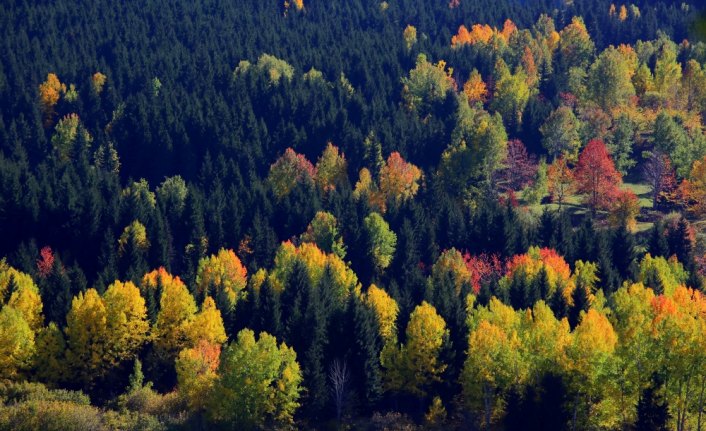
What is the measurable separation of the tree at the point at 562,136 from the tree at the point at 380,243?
44.7 metres

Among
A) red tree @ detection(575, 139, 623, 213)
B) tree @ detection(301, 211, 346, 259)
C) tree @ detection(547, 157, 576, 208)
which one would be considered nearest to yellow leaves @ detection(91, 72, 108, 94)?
tree @ detection(301, 211, 346, 259)

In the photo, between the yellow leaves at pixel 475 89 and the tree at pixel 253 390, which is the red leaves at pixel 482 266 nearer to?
the tree at pixel 253 390

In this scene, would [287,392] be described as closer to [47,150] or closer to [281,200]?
[281,200]

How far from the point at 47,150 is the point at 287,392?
109 m

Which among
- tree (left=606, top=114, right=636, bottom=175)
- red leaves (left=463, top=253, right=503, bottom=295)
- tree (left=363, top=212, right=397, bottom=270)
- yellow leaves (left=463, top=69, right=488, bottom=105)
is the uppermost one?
yellow leaves (left=463, top=69, right=488, bottom=105)

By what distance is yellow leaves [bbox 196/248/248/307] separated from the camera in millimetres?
105062

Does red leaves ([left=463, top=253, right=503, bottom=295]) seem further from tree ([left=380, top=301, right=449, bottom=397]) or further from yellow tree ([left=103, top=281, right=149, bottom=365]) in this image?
yellow tree ([left=103, top=281, right=149, bottom=365])

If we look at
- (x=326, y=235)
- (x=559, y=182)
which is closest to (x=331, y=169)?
(x=326, y=235)

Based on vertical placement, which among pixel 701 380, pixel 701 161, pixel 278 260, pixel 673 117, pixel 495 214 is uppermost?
pixel 673 117

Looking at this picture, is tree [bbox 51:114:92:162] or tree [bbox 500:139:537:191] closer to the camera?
tree [bbox 500:139:537:191]

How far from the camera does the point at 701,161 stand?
148m

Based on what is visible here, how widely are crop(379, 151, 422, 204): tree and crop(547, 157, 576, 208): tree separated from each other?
19.7 meters

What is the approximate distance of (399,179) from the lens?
152875 millimetres

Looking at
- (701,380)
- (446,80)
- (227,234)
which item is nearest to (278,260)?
(227,234)
